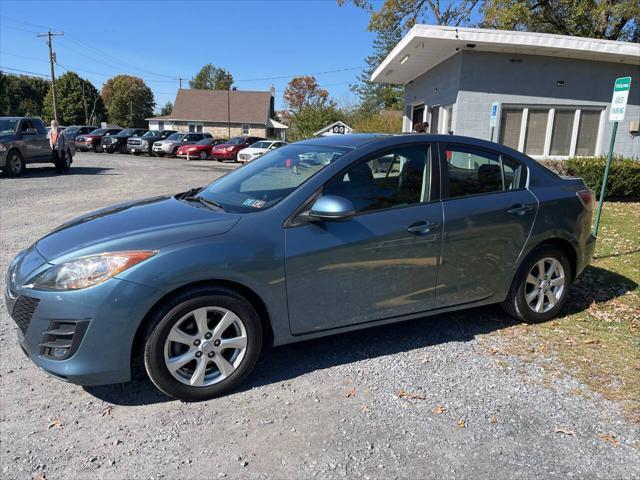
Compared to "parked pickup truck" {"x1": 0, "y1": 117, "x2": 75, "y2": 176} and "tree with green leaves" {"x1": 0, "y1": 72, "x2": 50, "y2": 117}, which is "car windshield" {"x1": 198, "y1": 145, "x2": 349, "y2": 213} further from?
"tree with green leaves" {"x1": 0, "y1": 72, "x2": 50, "y2": 117}

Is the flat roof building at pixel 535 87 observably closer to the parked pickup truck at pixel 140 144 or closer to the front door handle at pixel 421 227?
the front door handle at pixel 421 227

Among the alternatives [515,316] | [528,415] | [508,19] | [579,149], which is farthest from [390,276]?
[508,19]

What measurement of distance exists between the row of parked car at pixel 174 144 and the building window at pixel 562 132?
54.5 ft

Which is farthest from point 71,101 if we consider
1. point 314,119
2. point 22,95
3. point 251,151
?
point 251,151

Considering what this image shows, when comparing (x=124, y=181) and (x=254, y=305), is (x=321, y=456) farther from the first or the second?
(x=124, y=181)

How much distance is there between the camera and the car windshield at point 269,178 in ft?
11.8

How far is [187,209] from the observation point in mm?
3629

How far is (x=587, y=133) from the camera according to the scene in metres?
14.1

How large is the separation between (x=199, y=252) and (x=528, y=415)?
230 cm

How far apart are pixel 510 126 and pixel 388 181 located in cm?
1132

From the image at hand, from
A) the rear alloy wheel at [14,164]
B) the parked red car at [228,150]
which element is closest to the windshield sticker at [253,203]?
the rear alloy wheel at [14,164]

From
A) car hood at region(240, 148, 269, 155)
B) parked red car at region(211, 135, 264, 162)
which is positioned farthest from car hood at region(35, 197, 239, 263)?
parked red car at region(211, 135, 264, 162)

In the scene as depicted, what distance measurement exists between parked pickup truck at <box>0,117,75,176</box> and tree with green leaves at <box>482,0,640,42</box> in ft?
56.2

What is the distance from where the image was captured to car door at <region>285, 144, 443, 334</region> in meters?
3.37
